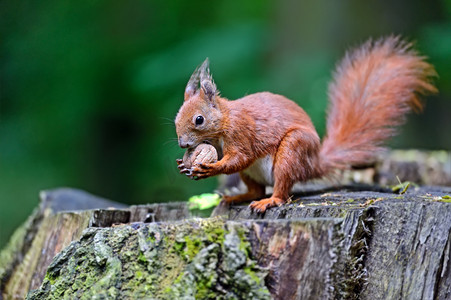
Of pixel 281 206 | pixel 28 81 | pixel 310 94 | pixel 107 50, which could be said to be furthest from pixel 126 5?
pixel 281 206

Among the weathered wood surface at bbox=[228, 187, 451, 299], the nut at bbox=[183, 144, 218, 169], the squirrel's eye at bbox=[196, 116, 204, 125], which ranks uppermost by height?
the squirrel's eye at bbox=[196, 116, 204, 125]

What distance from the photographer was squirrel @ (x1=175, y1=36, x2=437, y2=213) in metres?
2.29

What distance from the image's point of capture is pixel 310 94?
16.6 ft

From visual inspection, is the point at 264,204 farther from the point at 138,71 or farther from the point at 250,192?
the point at 138,71

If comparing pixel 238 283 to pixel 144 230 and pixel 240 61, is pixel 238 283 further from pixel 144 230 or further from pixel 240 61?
pixel 240 61

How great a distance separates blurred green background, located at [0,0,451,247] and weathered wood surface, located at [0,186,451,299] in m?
3.06

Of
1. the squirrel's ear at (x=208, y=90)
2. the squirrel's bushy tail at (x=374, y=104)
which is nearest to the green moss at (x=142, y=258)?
the squirrel's ear at (x=208, y=90)

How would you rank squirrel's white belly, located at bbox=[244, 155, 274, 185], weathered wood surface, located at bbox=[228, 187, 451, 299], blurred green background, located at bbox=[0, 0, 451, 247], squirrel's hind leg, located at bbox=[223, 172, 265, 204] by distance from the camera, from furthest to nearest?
blurred green background, located at bbox=[0, 0, 451, 247], squirrel's hind leg, located at bbox=[223, 172, 265, 204], squirrel's white belly, located at bbox=[244, 155, 274, 185], weathered wood surface, located at bbox=[228, 187, 451, 299]

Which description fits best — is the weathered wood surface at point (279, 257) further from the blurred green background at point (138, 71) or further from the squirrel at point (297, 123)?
the blurred green background at point (138, 71)

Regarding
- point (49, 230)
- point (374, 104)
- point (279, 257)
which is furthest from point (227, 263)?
point (374, 104)

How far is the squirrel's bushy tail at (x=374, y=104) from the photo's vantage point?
8.98 ft

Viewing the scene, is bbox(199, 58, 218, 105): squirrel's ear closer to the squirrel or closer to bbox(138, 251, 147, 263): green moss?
the squirrel

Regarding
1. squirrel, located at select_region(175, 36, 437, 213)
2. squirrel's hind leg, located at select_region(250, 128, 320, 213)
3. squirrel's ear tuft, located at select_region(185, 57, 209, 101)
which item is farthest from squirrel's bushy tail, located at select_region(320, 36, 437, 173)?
squirrel's ear tuft, located at select_region(185, 57, 209, 101)

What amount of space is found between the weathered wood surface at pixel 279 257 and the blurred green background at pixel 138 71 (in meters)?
3.06
